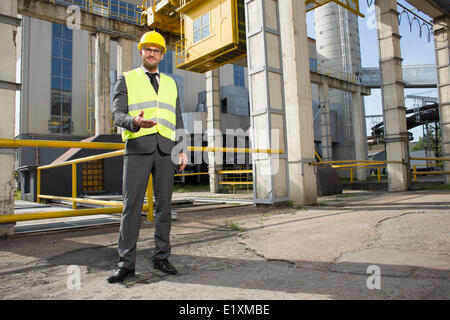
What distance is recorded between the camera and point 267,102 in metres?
6.95

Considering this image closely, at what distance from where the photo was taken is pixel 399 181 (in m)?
11.8

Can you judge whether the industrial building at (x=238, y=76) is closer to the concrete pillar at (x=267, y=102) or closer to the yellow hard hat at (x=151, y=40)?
the concrete pillar at (x=267, y=102)

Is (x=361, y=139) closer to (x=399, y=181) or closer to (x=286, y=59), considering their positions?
(x=399, y=181)

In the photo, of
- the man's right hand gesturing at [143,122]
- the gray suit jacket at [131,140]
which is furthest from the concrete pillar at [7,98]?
the man's right hand gesturing at [143,122]

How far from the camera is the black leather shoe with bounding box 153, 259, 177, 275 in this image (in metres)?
2.28

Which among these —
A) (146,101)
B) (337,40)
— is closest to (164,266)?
(146,101)

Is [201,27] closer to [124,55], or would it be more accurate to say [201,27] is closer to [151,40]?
[124,55]

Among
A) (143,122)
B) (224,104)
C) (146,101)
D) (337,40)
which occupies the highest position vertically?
(337,40)

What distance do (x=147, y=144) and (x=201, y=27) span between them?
36.5ft

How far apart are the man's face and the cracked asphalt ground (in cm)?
167
